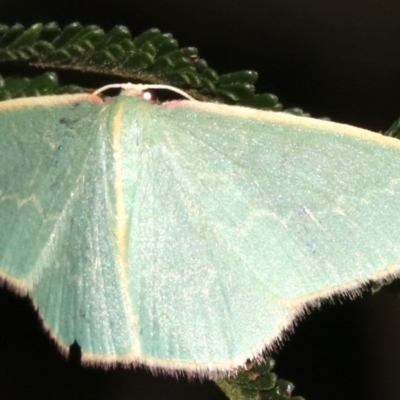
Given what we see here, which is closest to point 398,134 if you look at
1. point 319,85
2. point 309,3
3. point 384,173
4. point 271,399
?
point 384,173

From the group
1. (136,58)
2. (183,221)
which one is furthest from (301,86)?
(183,221)

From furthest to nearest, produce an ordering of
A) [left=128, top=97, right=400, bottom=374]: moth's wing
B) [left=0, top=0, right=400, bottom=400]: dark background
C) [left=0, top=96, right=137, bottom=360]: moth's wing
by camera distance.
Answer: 1. [left=0, top=0, right=400, bottom=400]: dark background
2. [left=0, top=96, right=137, bottom=360]: moth's wing
3. [left=128, top=97, right=400, bottom=374]: moth's wing

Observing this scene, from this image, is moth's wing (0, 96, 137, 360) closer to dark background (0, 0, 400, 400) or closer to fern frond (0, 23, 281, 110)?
fern frond (0, 23, 281, 110)

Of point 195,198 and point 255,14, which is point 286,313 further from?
point 255,14

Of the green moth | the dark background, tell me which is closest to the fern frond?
the green moth

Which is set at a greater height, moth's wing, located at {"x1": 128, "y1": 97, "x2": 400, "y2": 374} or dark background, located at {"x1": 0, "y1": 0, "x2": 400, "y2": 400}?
moth's wing, located at {"x1": 128, "y1": 97, "x2": 400, "y2": 374}

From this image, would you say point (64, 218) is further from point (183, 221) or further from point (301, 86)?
point (301, 86)

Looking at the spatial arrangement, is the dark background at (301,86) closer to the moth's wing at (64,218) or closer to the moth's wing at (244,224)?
the moth's wing at (64,218)
